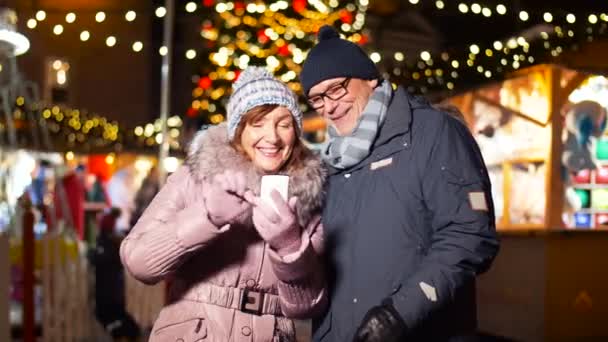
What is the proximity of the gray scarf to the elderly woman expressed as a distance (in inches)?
4.8

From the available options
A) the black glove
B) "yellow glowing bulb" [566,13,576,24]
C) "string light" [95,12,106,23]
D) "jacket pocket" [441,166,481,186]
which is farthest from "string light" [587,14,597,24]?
the black glove

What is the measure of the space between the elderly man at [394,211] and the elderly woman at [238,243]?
0.12m

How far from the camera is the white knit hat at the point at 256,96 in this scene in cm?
293

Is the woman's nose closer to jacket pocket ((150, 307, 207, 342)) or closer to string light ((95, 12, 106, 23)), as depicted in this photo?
jacket pocket ((150, 307, 207, 342))

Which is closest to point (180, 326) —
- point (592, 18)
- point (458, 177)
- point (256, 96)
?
point (256, 96)

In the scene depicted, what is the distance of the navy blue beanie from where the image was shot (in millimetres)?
2969

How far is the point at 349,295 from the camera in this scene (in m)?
2.86

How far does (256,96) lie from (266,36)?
989cm

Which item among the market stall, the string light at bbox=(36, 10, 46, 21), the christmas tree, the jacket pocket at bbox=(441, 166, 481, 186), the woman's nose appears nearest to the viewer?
the jacket pocket at bbox=(441, 166, 481, 186)

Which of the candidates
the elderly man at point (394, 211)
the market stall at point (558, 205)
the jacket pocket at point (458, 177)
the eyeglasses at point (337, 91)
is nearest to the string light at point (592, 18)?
the market stall at point (558, 205)

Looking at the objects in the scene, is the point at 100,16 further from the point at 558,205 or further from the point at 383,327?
the point at 383,327

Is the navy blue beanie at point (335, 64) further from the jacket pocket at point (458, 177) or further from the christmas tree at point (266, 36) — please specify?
the christmas tree at point (266, 36)

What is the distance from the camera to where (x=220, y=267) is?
2.96m

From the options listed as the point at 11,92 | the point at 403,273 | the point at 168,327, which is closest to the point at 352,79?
the point at 403,273
